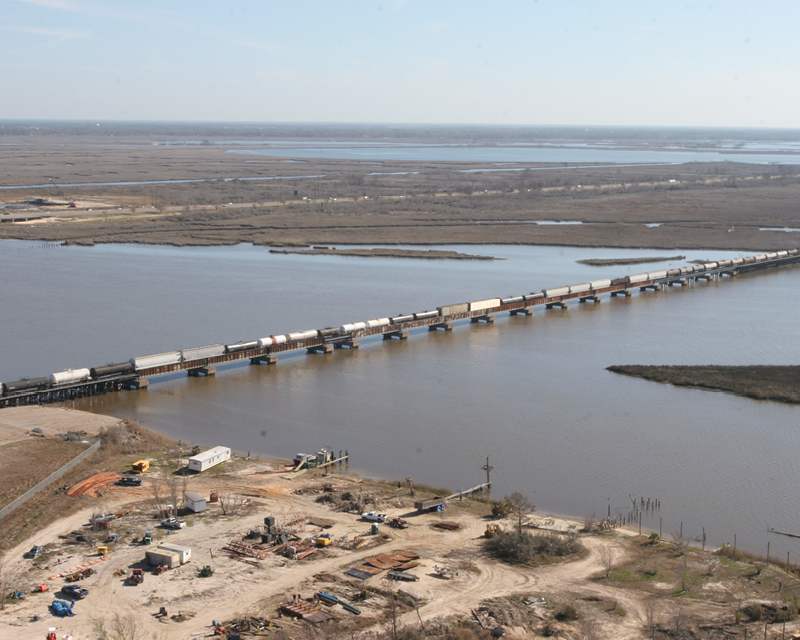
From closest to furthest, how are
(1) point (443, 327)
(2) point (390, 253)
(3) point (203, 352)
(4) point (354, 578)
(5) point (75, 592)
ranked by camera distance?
(5) point (75, 592) → (4) point (354, 578) → (3) point (203, 352) → (1) point (443, 327) → (2) point (390, 253)

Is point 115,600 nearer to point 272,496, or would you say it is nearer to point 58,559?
point 58,559

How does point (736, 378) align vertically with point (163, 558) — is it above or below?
above

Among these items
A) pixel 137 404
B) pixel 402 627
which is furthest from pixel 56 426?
pixel 402 627

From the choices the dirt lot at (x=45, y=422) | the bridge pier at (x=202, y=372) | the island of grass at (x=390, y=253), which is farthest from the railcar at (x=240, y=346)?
the island of grass at (x=390, y=253)

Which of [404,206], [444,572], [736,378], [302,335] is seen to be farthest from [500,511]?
[404,206]

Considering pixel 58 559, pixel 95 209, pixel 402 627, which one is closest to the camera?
pixel 402 627

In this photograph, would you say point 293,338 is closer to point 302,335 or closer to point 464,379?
point 302,335
